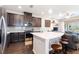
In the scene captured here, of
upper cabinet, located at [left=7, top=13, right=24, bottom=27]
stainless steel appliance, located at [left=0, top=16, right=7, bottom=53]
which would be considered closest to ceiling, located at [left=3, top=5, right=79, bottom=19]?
upper cabinet, located at [left=7, top=13, right=24, bottom=27]

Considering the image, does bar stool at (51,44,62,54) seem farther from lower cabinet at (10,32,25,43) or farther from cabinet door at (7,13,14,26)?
cabinet door at (7,13,14,26)

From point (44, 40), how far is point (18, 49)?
60 cm

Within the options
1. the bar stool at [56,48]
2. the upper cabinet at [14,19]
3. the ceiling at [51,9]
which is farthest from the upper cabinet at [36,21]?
the bar stool at [56,48]

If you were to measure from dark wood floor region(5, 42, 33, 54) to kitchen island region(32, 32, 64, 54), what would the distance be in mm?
157

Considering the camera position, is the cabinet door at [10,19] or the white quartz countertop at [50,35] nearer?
the cabinet door at [10,19]

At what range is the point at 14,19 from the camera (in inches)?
75.7

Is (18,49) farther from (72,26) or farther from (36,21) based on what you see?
(72,26)

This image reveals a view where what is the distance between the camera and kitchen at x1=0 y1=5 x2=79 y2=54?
189 centimetres

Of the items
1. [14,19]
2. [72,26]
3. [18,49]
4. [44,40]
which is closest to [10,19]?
[14,19]

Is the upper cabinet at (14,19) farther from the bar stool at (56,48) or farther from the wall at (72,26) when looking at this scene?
the wall at (72,26)

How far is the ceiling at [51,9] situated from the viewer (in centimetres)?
189

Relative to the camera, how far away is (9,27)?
6.21 ft
